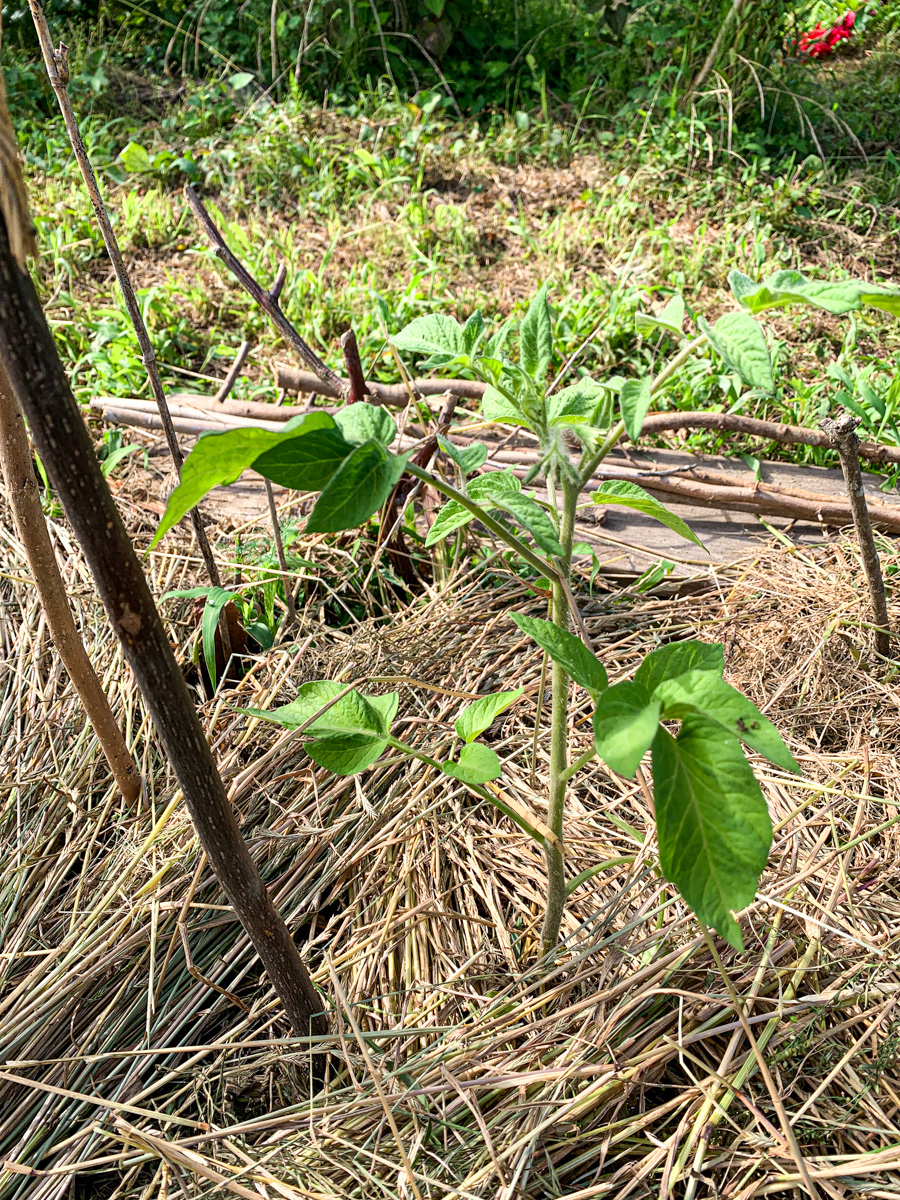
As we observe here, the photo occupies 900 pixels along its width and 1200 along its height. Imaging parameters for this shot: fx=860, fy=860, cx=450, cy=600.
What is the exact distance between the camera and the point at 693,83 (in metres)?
3.78

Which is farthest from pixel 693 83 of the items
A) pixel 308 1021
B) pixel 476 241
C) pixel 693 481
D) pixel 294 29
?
A: pixel 308 1021

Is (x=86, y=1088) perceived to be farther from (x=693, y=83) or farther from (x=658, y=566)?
(x=693, y=83)

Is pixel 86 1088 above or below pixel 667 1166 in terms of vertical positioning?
below

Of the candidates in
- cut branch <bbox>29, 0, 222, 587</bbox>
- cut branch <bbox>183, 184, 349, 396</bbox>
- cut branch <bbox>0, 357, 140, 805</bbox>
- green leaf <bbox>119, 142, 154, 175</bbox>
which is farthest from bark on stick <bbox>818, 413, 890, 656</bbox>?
green leaf <bbox>119, 142, 154, 175</bbox>

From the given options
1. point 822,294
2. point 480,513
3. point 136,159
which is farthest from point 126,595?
point 136,159

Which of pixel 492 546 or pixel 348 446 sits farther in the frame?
pixel 492 546

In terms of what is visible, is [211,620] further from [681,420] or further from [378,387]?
[681,420]

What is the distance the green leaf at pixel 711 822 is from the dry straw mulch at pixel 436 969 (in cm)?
40

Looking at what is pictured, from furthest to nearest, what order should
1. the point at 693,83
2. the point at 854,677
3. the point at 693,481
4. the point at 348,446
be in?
the point at 693,83
the point at 693,481
the point at 854,677
the point at 348,446

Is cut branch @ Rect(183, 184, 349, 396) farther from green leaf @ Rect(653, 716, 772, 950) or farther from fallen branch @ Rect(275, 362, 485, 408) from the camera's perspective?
green leaf @ Rect(653, 716, 772, 950)

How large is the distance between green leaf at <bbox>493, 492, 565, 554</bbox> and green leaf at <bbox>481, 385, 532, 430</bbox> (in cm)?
19

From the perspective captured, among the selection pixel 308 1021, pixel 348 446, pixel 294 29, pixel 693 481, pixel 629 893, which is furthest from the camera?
pixel 294 29

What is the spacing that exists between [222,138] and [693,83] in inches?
84.6

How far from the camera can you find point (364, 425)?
0.82 m
